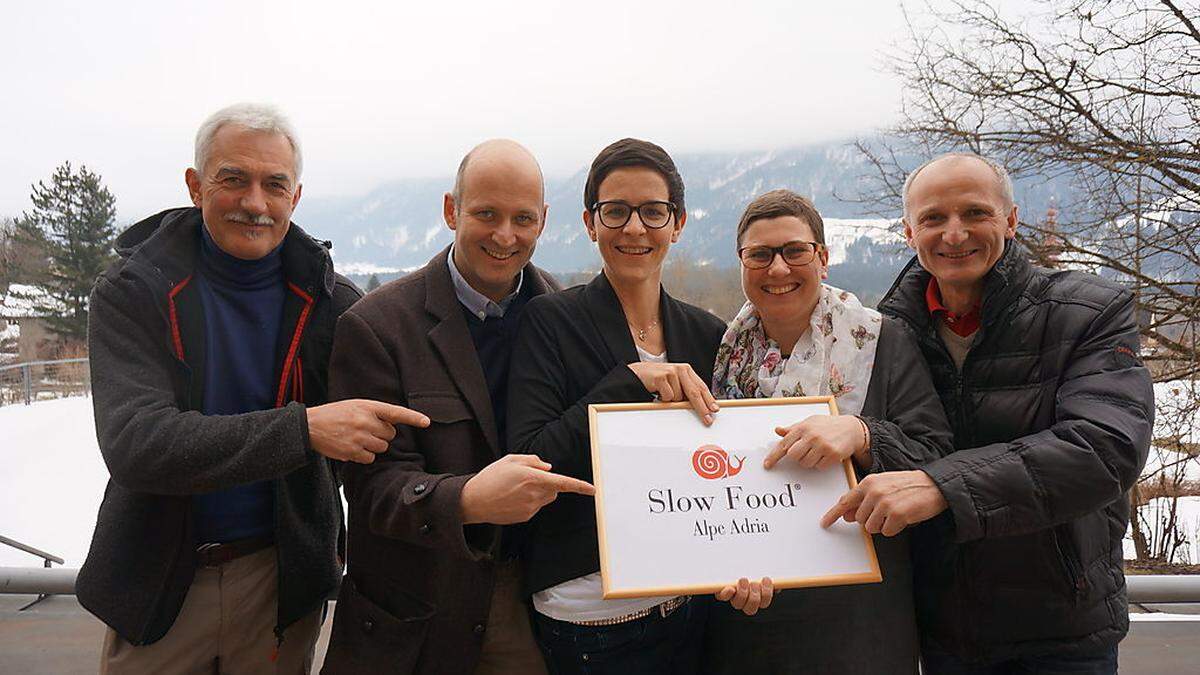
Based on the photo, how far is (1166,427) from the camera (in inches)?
307

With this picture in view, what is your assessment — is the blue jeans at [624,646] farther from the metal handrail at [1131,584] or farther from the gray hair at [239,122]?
the metal handrail at [1131,584]

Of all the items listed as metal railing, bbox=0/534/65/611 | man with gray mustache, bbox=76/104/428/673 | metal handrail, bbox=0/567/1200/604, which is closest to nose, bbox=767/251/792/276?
man with gray mustache, bbox=76/104/428/673

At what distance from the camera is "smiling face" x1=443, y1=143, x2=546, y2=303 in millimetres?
1943

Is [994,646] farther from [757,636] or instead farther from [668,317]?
[668,317]

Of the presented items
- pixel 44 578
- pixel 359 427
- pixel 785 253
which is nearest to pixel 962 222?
pixel 785 253

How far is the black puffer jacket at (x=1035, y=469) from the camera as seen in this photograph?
171 centimetres

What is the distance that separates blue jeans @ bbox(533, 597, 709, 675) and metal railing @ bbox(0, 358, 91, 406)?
16024 millimetres

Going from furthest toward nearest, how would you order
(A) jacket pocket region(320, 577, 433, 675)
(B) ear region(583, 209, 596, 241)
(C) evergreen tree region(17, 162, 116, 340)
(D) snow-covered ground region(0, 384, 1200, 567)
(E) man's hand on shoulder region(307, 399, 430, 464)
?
(C) evergreen tree region(17, 162, 116, 340) < (D) snow-covered ground region(0, 384, 1200, 567) < (B) ear region(583, 209, 596, 241) < (A) jacket pocket region(320, 577, 433, 675) < (E) man's hand on shoulder region(307, 399, 430, 464)

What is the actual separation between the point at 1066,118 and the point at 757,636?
806cm

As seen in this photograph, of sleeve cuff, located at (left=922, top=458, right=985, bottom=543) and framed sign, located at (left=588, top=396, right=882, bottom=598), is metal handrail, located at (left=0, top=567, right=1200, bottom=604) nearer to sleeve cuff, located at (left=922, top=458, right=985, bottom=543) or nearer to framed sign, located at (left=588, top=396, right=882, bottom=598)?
sleeve cuff, located at (left=922, top=458, right=985, bottom=543)

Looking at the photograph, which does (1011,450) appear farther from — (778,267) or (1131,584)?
(1131,584)

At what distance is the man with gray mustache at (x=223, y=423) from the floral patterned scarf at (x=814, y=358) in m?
0.87

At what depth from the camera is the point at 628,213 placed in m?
1.92

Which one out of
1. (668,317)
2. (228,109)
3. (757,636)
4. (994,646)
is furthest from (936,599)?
(228,109)
